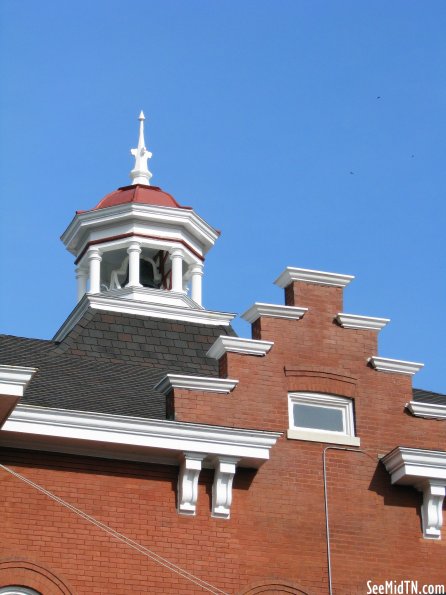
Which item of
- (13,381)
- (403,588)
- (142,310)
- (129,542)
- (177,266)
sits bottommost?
(403,588)

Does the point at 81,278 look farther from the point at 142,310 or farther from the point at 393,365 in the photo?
the point at 393,365

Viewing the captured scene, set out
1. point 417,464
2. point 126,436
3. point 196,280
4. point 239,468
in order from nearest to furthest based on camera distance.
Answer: point 126,436 → point 239,468 → point 417,464 → point 196,280

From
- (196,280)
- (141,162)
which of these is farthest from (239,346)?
(141,162)

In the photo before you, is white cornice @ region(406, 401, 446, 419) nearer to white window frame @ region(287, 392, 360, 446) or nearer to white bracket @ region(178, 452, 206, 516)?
white window frame @ region(287, 392, 360, 446)

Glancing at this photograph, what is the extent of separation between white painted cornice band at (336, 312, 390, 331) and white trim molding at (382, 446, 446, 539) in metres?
2.28

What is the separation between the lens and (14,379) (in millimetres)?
20875

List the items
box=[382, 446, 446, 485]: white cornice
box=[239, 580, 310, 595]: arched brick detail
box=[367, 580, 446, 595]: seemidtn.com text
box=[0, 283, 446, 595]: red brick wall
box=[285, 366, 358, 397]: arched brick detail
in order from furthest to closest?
1. box=[285, 366, 358, 397]: arched brick detail
2. box=[382, 446, 446, 485]: white cornice
3. box=[367, 580, 446, 595]: seemidtn.com text
4. box=[239, 580, 310, 595]: arched brick detail
5. box=[0, 283, 446, 595]: red brick wall

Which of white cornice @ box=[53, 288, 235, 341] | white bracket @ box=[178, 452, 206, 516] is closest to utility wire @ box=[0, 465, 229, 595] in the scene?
white bracket @ box=[178, 452, 206, 516]

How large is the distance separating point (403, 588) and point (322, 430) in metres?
2.78

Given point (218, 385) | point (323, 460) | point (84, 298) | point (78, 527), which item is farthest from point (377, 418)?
point (84, 298)

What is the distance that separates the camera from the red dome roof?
34375 millimetres

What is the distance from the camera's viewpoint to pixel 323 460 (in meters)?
23.7

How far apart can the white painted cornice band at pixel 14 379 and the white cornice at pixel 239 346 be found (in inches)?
150

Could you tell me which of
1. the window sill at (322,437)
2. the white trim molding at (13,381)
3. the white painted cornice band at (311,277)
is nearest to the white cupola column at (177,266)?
the white painted cornice band at (311,277)
